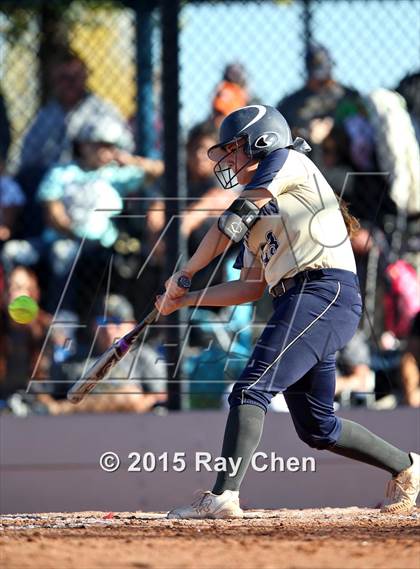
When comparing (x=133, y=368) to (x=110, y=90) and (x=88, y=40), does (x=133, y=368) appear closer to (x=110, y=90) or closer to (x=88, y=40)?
(x=110, y=90)

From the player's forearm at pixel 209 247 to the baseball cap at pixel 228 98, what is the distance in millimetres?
2933

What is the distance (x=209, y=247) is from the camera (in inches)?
189

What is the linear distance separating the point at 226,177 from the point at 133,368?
2.15m

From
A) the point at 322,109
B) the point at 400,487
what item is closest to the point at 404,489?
the point at 400,487

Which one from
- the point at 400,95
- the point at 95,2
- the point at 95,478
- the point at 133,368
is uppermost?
the point at 95,2

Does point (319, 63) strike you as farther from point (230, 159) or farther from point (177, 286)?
point (177, 286)

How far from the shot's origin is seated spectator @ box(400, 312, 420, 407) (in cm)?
709

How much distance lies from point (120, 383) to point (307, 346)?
2.42 metres

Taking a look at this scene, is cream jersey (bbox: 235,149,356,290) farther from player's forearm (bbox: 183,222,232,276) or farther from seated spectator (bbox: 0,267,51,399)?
seated spectator (bbox: 0,267,51,399)

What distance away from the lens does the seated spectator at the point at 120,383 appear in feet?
22.8

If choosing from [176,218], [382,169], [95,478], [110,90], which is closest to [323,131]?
[382,169]

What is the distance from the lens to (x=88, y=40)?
874cm

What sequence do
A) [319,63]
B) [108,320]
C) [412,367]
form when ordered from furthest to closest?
[319,63], [108,320], [412,367]

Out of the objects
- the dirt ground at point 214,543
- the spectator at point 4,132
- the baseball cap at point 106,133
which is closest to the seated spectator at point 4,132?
the spectator at point 4,132
